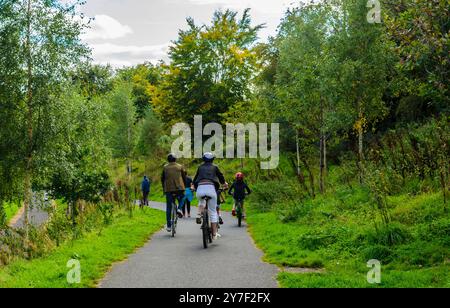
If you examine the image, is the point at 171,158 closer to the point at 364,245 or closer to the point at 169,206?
the point at 169,206

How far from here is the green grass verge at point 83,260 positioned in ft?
26.2

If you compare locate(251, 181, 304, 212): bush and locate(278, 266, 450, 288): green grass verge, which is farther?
locate(251, 181, 304, 212): bush

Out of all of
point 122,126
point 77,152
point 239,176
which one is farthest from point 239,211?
point 122,126

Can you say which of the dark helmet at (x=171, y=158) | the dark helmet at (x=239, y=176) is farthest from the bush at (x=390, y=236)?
the dark helmet at (x=239, y=176)

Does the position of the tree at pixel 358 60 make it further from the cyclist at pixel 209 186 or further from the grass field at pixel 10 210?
the grass field at pixel 10 210

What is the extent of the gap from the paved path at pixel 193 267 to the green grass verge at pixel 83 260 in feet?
1.03

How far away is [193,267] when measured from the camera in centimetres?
914

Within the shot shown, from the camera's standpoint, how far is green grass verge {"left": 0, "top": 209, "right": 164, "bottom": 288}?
26.2 feet

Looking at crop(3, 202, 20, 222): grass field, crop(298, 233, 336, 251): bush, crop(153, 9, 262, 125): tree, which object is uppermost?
crop(153, 9, 262, 125): tree

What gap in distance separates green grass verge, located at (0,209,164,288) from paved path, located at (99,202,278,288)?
0.32m

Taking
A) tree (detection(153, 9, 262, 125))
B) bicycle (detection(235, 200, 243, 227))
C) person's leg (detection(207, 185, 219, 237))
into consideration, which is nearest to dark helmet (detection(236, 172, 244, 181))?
bicycle (detection(235, 200, 243, 227))

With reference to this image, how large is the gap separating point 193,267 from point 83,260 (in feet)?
7.93

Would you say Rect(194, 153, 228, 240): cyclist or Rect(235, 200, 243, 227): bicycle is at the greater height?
Rect(194, 153, 228, 240): cyclist

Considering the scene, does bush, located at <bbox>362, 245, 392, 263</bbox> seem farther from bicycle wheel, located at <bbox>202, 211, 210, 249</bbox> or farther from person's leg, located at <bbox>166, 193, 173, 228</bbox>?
person's leg, located at <bbox>166, 193, 173, 228</bbox>
